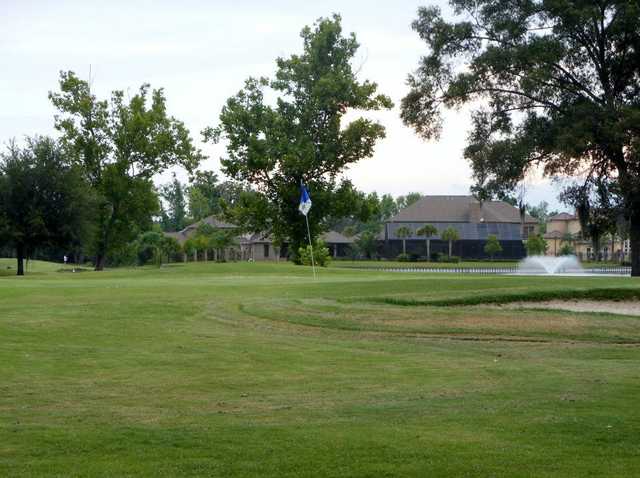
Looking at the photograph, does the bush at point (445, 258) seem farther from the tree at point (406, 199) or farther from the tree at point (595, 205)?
the tree at point (406, 199)

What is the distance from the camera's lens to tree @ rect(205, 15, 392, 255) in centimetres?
6825

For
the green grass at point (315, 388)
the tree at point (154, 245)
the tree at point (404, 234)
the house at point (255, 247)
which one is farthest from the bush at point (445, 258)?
the green grass at point (315, 388)

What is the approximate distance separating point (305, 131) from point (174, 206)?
94.6 metres

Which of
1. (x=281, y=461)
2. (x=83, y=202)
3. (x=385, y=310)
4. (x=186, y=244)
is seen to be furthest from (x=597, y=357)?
(x=186, y=244)

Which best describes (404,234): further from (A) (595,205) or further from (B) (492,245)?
(A) (595,205)

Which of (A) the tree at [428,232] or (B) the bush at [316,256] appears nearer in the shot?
(B) the bush at [316,256]

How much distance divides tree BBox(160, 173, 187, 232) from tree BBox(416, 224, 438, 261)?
62.4 metres

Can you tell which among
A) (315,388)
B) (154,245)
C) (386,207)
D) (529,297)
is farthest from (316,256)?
(386,207)

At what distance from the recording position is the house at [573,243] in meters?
114

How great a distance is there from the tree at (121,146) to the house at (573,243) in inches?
2173

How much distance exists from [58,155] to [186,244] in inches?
1701

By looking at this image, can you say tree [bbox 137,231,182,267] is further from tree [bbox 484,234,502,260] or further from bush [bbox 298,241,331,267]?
bush [bbox 298,241,331,267]

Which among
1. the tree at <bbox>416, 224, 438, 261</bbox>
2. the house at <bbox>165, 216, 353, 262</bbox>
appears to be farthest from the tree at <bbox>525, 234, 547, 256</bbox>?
the house at <bbox>165, 216, 353, 262</bbox>

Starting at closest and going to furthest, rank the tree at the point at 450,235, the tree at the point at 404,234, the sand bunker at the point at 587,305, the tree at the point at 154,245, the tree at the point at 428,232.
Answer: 1. the sand bunker at the point at 587,305
2. the tree at the point at 154,245
3. the tree at the point at 450,235
4. the tree at the point at 428,232
5. the tree at the point at 404,234
